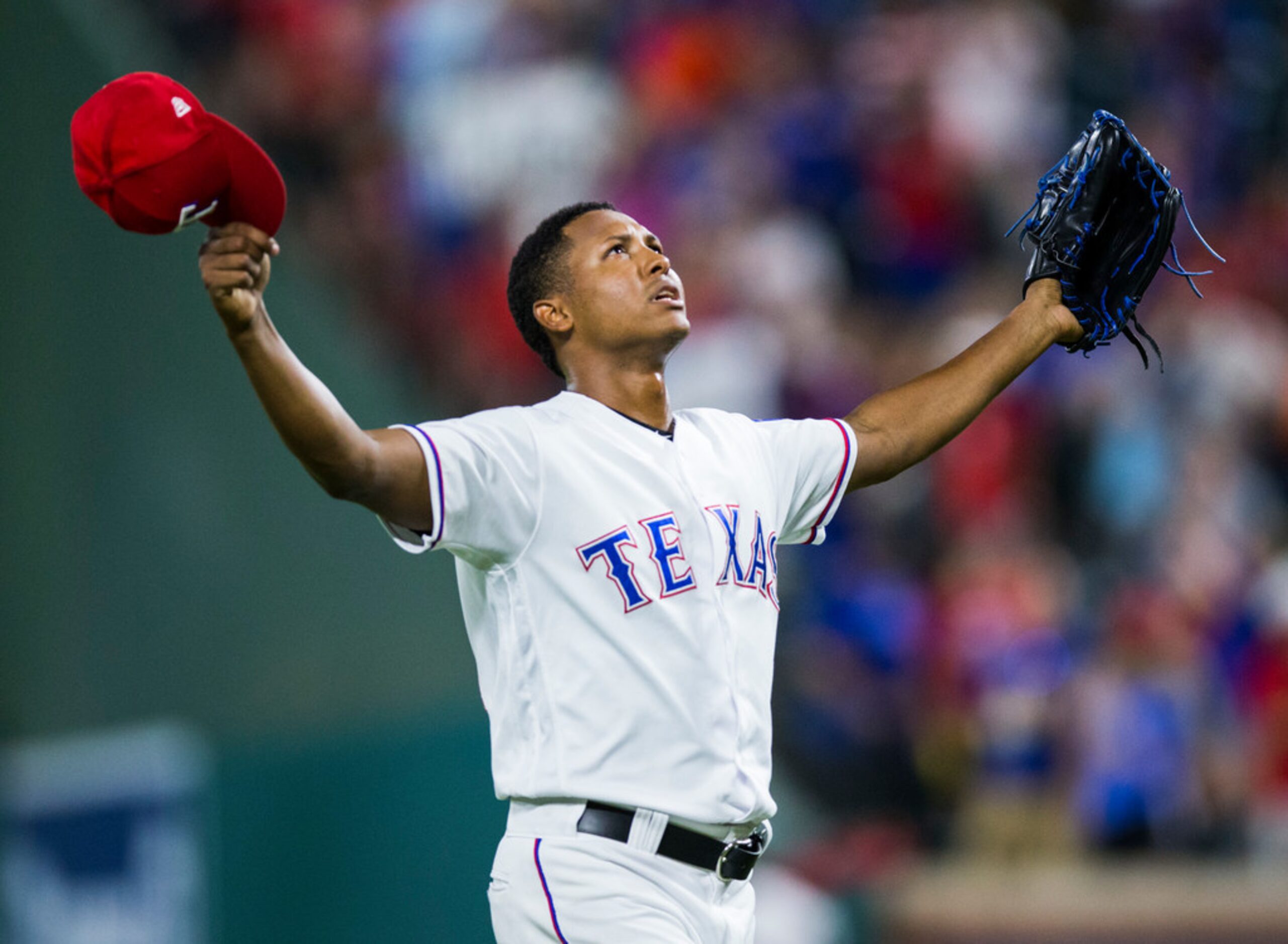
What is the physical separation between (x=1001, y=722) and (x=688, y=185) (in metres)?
3.06

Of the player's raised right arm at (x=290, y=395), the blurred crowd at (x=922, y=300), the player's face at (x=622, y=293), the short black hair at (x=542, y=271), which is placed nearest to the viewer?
the player's raised right arm at (x=290, y=395)

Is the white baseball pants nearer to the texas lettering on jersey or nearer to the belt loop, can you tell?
the belt loop

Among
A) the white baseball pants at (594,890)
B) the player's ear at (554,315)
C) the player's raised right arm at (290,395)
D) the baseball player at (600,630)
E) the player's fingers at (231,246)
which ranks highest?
the player's ear at (554,315)

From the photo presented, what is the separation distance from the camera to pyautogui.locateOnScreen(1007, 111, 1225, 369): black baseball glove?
11.1 feet

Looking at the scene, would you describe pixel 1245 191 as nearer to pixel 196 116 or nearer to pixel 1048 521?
pixel 1048 521

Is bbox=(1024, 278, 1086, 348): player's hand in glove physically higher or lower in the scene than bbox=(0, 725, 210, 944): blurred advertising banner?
higher

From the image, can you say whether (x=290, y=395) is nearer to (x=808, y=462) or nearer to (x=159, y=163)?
(x=159, y=163)

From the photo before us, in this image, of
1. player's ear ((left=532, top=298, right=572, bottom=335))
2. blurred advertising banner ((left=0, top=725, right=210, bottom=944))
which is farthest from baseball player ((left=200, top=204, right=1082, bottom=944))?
blurred advertising banner ((left=0, top=725, right=210, bottom=944))

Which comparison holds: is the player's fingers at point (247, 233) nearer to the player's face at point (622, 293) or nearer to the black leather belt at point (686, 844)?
the player's face at point (622, 293)

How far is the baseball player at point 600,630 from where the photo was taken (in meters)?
2.70

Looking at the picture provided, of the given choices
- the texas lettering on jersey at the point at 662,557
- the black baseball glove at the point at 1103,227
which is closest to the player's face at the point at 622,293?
the texas lettering on jersey at the point at 662,557

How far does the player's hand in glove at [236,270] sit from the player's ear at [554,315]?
0.72m

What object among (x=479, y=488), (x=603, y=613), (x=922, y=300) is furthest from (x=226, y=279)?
(x=922, y=300)

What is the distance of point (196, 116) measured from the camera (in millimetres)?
2645
